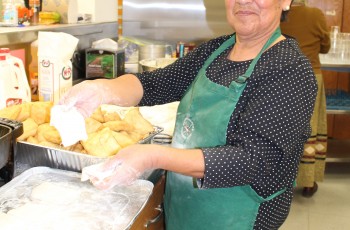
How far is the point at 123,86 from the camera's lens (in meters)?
1.41

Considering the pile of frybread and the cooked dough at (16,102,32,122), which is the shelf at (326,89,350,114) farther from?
the cooked dough at (16,102,32,122)

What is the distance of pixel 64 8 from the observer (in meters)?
2.29

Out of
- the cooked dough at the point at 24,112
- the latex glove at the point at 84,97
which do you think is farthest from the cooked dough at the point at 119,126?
the cooked dough at the point at 24,112

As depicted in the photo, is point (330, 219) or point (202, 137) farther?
point (330, 219)

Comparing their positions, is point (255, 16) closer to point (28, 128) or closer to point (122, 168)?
point (122, 168)

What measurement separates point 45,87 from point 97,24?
0.97m

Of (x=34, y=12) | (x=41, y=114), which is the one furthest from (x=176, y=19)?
(x=41, y=114)

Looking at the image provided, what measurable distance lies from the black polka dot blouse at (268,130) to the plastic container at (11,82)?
727 millimetres

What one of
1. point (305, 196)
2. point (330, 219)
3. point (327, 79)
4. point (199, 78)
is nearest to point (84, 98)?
point (199, 78)

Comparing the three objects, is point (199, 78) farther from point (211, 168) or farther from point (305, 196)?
point (305, 196)

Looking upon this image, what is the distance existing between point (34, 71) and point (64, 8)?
0.60 m

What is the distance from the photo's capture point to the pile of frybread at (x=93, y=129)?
128 centimetres

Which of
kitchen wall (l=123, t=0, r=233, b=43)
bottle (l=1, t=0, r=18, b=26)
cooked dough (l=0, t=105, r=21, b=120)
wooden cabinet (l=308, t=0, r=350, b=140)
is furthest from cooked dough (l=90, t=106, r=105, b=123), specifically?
wooden cabinet (l=308, t=0, r=350, b=140)

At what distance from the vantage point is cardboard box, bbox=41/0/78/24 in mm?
2297
